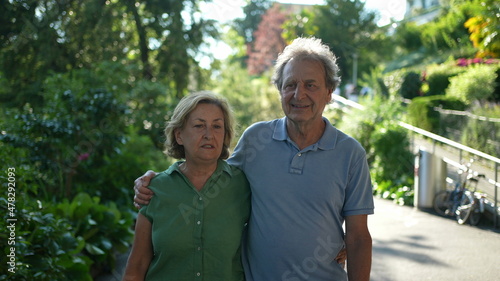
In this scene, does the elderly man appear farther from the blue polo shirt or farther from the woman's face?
the woman's face

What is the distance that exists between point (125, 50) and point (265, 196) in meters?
12.4

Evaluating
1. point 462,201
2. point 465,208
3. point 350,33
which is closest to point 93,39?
point 462,201

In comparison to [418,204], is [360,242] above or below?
above

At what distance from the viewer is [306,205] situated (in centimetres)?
236

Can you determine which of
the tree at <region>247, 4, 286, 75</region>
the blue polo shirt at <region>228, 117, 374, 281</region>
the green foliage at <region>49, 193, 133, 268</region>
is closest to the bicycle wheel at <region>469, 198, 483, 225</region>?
the green foliage at <region>49, 193, 133, 268</region>

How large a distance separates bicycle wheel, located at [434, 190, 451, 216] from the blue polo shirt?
5.52 meters

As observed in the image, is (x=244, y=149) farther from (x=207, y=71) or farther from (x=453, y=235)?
(x=207, y=71)

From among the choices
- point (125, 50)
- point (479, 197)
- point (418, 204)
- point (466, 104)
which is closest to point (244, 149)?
point (479, 197)

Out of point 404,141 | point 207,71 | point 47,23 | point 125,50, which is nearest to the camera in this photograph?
point 404,141

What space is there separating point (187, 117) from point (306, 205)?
2.19 feet

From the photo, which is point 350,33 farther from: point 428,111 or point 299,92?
point 299,92

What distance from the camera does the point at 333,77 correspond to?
2547mm

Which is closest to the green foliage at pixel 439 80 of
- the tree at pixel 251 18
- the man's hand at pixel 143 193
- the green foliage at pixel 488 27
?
the green foliage at pixel 488 27

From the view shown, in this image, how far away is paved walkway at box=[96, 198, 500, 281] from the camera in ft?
15.0
